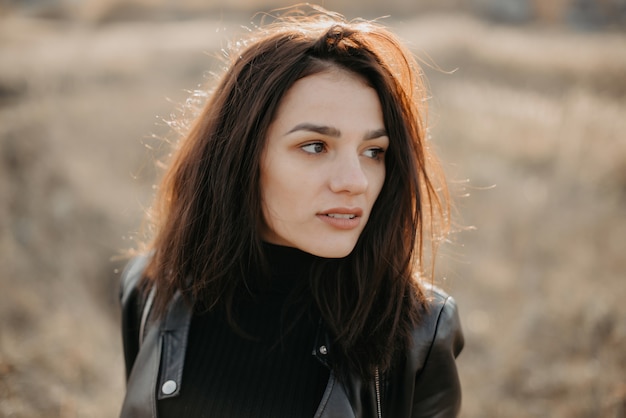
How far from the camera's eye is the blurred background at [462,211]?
3818 mm

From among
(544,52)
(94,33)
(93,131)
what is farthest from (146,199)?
(544,52)

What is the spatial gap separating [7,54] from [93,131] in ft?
11.0

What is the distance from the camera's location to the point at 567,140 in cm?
708

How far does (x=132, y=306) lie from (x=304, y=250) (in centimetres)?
95

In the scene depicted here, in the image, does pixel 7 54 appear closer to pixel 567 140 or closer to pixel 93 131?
pixel 93 131


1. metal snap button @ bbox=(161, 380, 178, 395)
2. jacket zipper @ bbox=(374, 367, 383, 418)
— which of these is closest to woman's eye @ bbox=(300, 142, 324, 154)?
jacket zipper @ bbox=(374, 367, 383, 418)

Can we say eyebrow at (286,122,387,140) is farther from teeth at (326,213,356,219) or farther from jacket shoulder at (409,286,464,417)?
jacket shoulder at (409,286,464,417)

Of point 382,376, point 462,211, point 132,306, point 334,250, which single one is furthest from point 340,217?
point 462,211

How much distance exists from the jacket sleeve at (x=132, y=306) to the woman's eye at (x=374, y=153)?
122cm

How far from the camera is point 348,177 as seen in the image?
5.82ft

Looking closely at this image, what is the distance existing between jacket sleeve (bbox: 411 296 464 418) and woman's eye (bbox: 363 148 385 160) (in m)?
0.65

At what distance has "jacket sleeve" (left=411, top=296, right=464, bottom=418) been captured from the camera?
6.27 ft

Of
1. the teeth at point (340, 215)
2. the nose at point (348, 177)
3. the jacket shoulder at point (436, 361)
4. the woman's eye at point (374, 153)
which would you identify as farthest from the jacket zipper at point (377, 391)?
the woman's eye at point (374, 153)

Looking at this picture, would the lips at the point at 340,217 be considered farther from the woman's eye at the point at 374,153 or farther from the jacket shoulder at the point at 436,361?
the jacket shoulder at the point at 436,361
